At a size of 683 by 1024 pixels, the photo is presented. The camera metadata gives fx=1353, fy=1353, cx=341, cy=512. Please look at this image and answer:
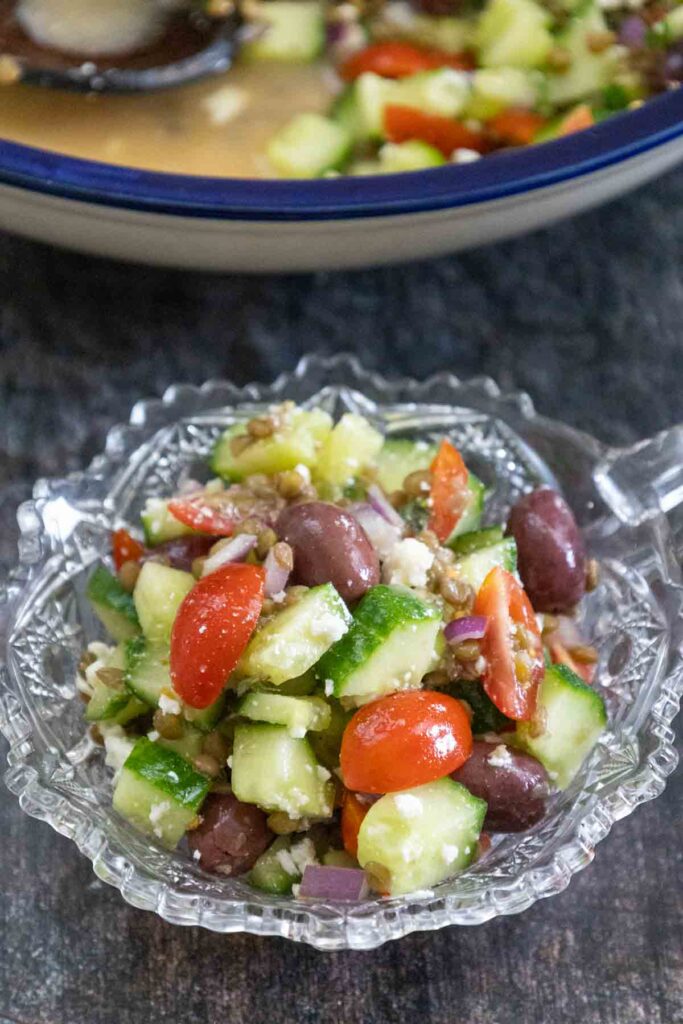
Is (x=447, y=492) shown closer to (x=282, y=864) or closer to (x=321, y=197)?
(x=321, y=197)

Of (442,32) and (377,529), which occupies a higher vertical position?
(442,32)

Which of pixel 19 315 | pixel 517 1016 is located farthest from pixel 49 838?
pixel 19 315

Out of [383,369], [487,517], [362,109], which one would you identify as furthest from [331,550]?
[362,109]

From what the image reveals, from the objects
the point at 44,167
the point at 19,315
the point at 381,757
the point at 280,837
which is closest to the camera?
the point at 381,757

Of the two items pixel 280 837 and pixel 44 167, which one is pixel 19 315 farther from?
pixel 280 837

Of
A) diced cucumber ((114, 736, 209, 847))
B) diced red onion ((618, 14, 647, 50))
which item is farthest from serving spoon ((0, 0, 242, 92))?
diced cucumber ((114, 736, 209, 847))
